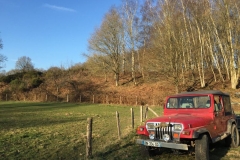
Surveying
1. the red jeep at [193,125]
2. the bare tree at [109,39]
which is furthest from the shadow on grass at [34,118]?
the bare tree at [109,39]

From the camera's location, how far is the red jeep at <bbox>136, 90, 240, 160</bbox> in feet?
19.8

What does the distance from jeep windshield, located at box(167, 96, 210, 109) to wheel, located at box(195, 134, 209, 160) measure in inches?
65.8

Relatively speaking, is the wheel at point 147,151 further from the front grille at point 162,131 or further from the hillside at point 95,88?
the hillside at point 95,88

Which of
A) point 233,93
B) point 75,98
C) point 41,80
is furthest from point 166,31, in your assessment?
point 41,80

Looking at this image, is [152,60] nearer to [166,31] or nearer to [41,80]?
[166,31]

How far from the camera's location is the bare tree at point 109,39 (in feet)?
139

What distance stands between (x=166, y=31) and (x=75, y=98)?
2019 centimetres

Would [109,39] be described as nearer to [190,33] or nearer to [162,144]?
[190,33]

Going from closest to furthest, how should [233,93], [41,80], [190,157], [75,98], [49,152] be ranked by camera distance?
[190,157], [49,152], [233,93], [75,98], [41,80]

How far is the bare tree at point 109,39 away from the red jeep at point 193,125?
35.1 meters

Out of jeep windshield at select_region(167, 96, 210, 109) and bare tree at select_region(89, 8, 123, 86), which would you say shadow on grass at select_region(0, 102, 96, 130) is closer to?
jeep windshield at select_region(167, 96, 210, 109)

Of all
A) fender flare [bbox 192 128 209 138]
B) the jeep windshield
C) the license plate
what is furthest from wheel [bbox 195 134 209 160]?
the jeep windshield

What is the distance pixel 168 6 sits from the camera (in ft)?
94.0

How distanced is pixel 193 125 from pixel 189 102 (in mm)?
1759
